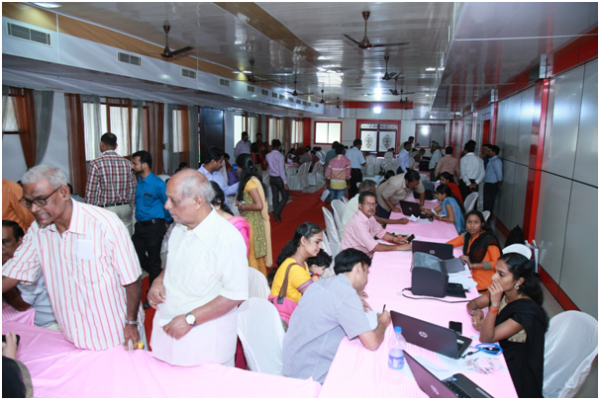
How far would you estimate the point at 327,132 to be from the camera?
862 inches

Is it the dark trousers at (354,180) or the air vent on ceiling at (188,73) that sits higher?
the air vent on ceiling at (188,73)

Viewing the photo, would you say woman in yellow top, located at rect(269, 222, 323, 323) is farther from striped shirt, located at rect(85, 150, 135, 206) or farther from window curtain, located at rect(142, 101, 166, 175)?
window curtain, located at rect(142, 101, 166, 175)

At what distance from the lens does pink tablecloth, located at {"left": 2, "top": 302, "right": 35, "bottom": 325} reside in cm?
233

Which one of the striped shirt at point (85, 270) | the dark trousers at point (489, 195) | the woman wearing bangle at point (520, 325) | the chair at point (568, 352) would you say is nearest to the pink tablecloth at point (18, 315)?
the striped shirt at point (85, 270)

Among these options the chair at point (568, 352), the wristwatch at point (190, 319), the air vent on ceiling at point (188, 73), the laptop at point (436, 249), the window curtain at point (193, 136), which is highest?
the air vent on ceiling at point (188, 73)

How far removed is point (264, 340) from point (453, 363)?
936 mm

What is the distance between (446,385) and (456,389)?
4.8 inches

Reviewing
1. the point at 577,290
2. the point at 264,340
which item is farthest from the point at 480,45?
the point at 264,340

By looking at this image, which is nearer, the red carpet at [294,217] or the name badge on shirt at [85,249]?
the name badge on shirt at [85,249]

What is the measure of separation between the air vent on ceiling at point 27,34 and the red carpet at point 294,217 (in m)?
3.00

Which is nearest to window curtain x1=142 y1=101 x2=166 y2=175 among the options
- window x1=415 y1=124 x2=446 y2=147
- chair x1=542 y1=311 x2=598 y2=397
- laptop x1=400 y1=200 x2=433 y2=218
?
laptop x1=400 y1=200 x2=433 y2=218

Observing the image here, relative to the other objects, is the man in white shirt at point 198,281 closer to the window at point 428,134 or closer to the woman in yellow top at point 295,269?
the woman in yellow top at point 295,269

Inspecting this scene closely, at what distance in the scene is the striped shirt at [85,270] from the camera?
182 cm

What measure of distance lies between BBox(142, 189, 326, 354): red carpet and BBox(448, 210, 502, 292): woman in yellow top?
253 centimetres
